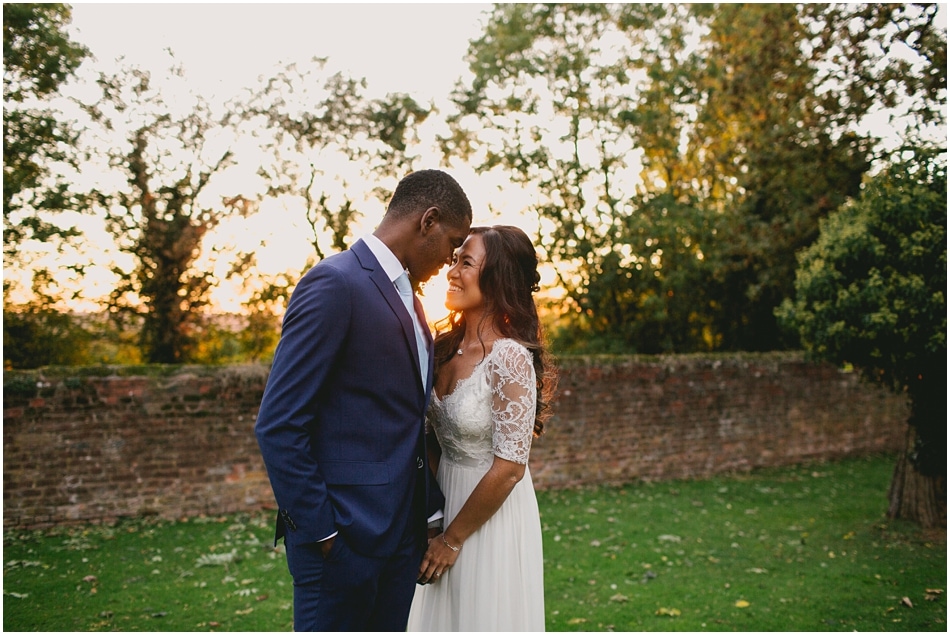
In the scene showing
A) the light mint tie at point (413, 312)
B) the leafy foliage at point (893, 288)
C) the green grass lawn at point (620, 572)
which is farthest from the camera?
the leafy foliage at point (893, 288)

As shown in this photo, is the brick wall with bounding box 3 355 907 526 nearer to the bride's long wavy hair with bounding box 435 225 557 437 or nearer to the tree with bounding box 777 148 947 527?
the tree with bounding box 777 148 947 527

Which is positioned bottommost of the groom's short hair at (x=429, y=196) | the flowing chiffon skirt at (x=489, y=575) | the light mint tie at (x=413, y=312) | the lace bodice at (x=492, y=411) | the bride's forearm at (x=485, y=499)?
the flowing chiffon skirt at (x=489, y=575)

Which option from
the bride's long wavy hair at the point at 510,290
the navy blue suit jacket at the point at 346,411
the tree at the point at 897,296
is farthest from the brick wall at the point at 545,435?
the navy blue suit jacket at the point at 346,411

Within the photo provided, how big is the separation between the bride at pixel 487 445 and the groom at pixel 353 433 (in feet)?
1.08

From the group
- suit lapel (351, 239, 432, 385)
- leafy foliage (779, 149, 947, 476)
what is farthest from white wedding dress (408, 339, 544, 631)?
leafy foliage (779, 149, 947, 476)

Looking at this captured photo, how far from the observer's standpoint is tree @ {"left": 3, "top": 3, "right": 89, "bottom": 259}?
973 cm

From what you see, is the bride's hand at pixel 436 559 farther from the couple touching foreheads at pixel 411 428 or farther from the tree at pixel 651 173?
the tree at pixel 651 173

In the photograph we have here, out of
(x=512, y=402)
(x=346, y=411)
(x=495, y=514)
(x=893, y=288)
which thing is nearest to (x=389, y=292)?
(x=346, y=411)

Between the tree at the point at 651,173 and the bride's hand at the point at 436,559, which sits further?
the tree at the point at 651,173

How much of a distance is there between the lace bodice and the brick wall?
596cm

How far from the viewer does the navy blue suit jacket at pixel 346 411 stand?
2.45 m

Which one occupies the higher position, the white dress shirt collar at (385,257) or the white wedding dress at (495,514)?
the white dress shirt collar at (385,257)

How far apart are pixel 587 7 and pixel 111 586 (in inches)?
543

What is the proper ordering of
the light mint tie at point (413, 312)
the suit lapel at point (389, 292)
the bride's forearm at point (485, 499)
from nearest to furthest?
the suit lapel at point (389, 292)
the light mint tie at point (413, 312)
the bride's forearm at point (485, 499)
